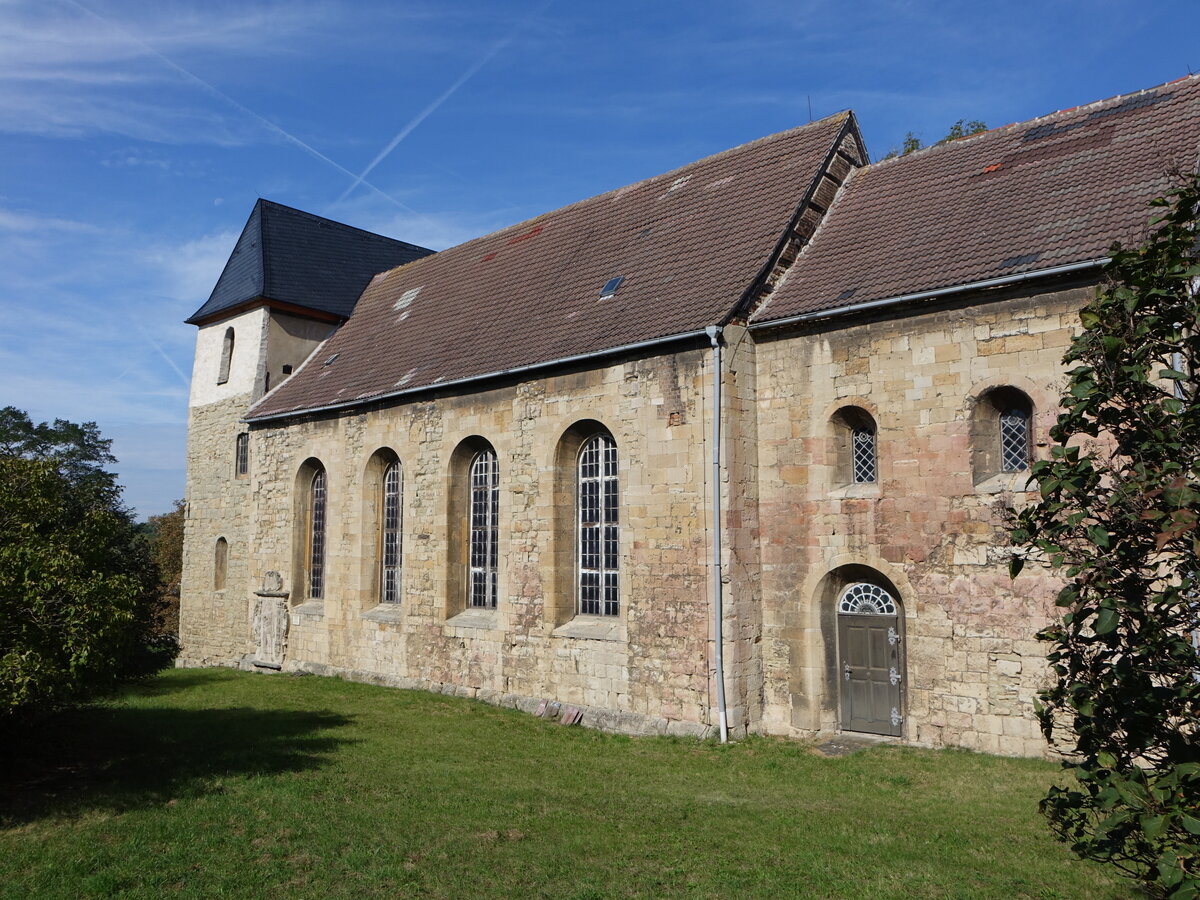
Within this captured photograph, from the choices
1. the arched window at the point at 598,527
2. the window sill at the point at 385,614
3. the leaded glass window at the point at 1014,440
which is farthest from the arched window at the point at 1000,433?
the window sill at the point at 385,614

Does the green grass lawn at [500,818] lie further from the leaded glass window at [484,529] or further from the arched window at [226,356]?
the arched window at [226,356]

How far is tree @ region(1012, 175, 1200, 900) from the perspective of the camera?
3.70 metres

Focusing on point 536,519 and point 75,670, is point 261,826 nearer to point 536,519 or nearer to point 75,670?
point 75,670

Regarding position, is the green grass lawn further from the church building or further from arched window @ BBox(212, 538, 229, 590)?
arched window @ BBox(212, 538, 229, 590)

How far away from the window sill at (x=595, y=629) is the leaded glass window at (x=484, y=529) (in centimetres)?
240

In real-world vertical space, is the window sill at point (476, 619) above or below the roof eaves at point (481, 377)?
below

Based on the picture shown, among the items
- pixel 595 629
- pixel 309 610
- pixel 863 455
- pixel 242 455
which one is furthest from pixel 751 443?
pixel 242 455

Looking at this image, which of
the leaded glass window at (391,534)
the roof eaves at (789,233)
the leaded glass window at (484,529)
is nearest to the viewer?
the roof eaves at (789,233)

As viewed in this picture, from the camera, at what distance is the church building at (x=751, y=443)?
11305 mm

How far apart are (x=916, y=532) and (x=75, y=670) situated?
9.36 metres

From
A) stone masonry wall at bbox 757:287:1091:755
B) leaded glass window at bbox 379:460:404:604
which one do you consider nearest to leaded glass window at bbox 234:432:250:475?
leaded glass window at bbox 379:460:404:604

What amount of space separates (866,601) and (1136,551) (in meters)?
8.55

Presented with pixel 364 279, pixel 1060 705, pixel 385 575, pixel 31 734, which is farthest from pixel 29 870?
pixel 364 279

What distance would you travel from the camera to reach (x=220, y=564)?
24.2 m
